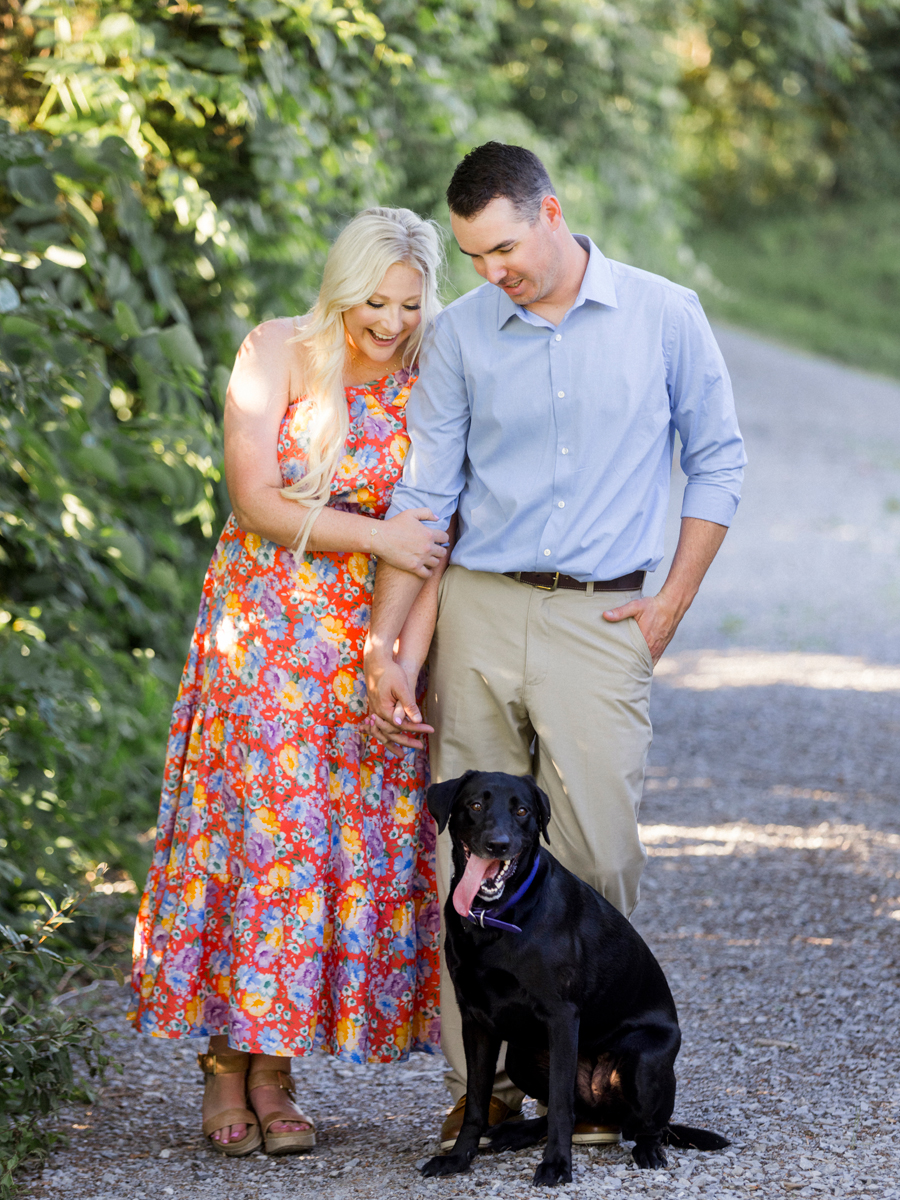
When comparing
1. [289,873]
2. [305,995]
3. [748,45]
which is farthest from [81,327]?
[748,45]

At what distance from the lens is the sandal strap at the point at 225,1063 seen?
299 centimetres

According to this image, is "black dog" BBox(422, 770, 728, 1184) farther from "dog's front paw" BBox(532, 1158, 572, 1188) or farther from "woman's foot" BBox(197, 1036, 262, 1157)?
"woman's foot" BBox(197, 1036, 262, 1157)

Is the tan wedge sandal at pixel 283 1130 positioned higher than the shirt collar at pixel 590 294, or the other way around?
the shirt collar at pixel 590 294

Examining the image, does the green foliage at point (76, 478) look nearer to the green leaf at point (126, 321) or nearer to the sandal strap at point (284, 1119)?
the green leaf at point (126, 321)

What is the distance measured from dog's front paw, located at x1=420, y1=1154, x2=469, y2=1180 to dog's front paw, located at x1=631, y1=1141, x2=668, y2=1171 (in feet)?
1.12

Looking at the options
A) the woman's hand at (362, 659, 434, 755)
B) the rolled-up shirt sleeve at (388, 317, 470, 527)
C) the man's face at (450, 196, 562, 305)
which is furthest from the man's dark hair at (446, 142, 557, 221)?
the woman's hand at (362, 659, 434, 755)

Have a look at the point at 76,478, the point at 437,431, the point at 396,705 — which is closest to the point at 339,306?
the point at 437,431

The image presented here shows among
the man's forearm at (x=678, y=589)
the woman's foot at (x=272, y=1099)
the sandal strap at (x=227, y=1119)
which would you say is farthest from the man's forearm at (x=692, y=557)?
the sandal strap at (x=227, y=1119)

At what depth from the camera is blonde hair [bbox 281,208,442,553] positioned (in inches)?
109

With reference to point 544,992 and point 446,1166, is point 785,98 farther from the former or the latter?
point 446,1166

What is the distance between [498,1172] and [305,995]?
21.2 inches

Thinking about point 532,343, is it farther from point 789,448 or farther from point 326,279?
point 789,448

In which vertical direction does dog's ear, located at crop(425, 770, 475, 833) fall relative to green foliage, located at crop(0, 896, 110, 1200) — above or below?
above

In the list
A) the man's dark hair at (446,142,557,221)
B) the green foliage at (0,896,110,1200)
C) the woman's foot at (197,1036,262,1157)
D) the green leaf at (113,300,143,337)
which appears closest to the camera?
the man's dark hair at (446,142,557,221)
